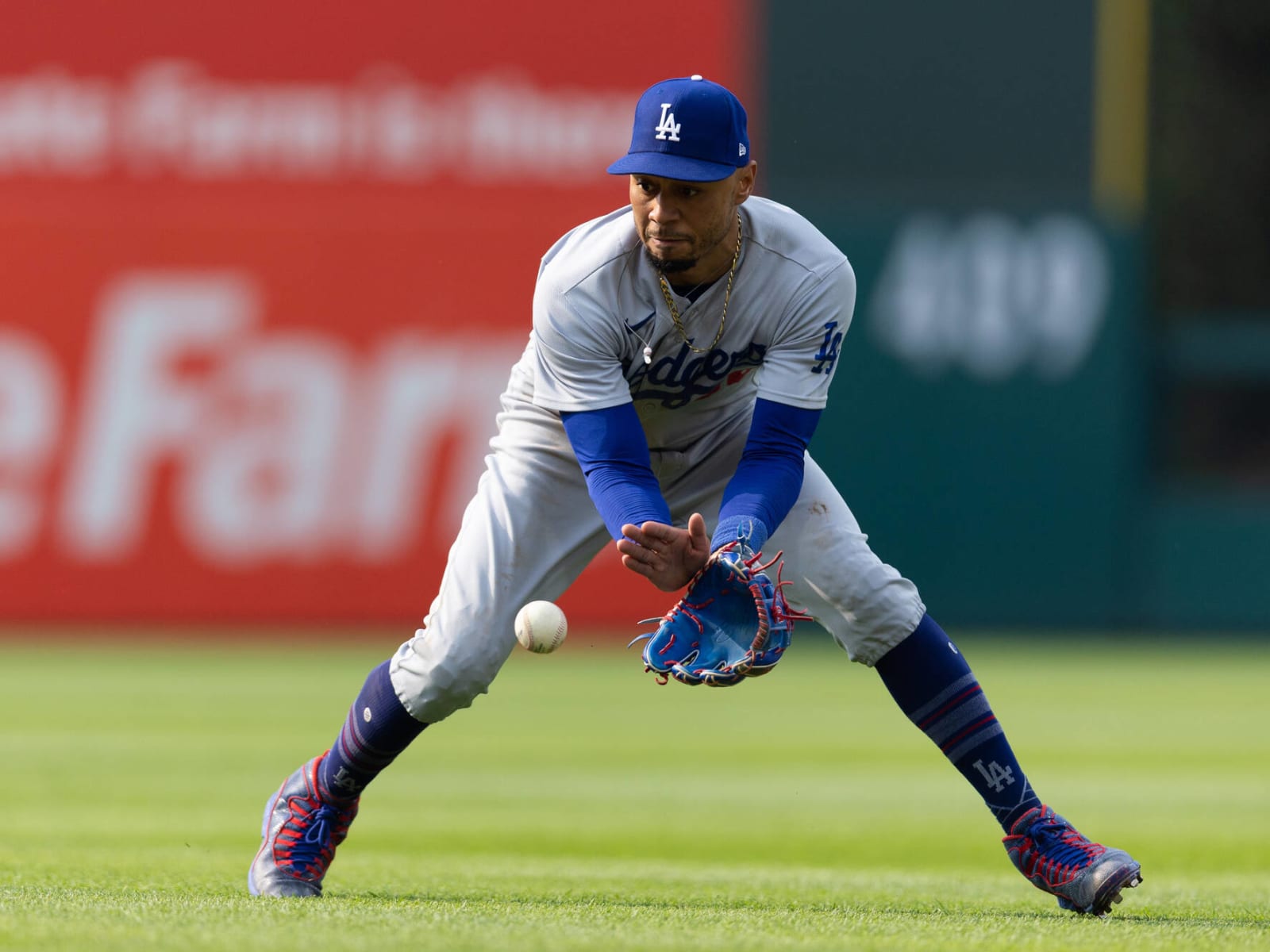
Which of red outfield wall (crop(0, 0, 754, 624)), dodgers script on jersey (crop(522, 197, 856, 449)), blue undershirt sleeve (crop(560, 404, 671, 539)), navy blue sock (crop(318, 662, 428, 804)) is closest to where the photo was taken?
blue undershirt sleeve (crop(560, 404, 671, 539))

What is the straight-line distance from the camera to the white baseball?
15.6 ft

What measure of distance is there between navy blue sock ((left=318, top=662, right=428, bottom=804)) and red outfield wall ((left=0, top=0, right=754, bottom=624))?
35.3 ft

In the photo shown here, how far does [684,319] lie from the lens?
5.05 meters

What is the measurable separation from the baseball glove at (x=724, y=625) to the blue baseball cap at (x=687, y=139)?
84cm

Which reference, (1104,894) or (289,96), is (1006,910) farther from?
(289,96)

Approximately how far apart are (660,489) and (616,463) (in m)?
0.22

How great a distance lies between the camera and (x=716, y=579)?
471 centimetres

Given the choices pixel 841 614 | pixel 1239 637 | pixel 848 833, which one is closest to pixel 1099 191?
pixel 1239 637

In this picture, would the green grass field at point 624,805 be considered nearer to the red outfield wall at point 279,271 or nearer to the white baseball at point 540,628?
the white baseball at point 540,628

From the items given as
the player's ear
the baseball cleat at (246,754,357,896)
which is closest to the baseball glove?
the player's ear

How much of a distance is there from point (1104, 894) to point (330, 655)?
10.7 meters

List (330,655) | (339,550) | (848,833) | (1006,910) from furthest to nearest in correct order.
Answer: (339,550), (330,655), (848,833), (1006,910)

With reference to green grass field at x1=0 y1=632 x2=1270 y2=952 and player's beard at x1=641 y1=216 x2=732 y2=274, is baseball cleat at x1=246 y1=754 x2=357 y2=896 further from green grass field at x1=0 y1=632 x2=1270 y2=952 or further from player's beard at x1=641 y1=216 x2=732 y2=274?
player's beard at x1=641 y1=216 x2=732 y2=274

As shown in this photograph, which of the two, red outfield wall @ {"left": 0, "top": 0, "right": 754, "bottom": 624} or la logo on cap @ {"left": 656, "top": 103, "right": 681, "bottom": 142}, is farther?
red outfield wall @ {"left": 0, "top": 0, "right": 754, "bottom": 624}
